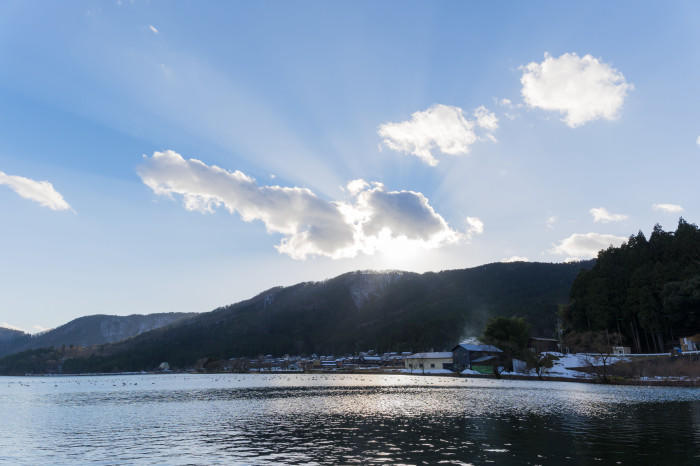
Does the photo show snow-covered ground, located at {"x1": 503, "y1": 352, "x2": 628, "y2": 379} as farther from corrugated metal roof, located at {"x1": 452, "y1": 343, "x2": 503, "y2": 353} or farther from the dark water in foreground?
the dark water in foreground

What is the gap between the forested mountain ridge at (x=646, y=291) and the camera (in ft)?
243

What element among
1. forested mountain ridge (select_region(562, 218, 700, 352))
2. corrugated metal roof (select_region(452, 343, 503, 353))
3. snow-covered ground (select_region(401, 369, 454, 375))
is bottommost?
snow-covered ground (select_region(401, 369, 454, 375))

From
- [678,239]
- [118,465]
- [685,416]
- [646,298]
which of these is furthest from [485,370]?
[118,465]

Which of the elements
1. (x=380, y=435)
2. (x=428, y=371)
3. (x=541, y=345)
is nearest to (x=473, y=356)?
(x=541, y=345)

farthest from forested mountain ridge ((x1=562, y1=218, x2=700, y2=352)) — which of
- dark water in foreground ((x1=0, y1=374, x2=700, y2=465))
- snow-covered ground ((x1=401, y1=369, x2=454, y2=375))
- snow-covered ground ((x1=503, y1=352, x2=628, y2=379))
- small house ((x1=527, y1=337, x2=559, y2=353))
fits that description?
dark water in foreground ((x1=0, y1=374, x2=700, y2=465))

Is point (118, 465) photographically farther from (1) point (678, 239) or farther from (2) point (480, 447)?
(1) point (678, 239)

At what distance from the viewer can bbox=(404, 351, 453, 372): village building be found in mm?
128875

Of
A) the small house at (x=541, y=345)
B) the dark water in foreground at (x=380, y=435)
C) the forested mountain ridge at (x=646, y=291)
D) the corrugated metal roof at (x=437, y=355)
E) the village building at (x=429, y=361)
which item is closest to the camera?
the dark water in foreground at (x=380, y=435)

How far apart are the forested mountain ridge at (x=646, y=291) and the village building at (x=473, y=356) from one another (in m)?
22.2

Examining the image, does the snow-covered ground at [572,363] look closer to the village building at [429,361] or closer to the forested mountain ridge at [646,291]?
the forested mountain ridge at [646,291]

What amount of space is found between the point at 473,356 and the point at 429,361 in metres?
22.4

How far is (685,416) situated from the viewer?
3058cm

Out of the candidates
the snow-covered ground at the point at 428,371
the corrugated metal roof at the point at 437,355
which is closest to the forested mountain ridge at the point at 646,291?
the snow-covered ground at the point at 428,371

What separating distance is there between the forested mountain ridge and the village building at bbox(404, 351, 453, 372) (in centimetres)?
3928
